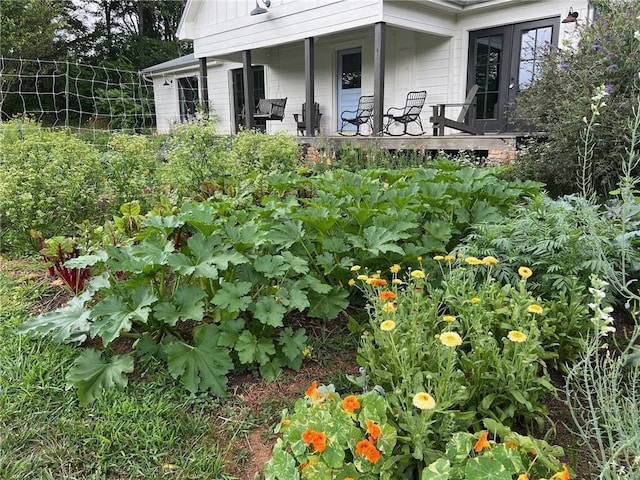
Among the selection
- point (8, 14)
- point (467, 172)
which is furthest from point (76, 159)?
point (8, 14)

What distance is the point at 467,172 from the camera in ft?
10.6

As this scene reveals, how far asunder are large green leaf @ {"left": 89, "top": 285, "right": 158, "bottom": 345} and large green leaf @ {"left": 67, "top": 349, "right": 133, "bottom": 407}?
16 centimetres

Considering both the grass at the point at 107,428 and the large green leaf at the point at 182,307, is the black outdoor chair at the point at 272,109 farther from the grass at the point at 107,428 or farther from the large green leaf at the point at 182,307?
the grass at the point at 107,428

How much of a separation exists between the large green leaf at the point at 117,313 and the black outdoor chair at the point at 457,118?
6520mm

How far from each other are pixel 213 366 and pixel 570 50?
522cm

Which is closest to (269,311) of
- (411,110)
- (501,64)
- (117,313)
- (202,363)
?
(202,363)

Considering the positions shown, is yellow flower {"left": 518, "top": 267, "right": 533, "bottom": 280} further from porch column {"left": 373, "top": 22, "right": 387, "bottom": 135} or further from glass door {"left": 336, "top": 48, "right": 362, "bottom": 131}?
glass door {"left": 336, "top": 48, "right": 362, "bottom": 131}

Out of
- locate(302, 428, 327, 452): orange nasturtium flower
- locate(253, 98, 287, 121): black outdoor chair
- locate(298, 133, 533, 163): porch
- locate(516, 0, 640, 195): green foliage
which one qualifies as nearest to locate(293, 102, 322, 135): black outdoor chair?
locate(253, 98, 287, 121): black outdoor chair

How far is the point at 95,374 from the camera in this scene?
6.38ft

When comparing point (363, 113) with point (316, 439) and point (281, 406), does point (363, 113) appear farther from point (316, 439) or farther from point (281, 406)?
point (316, 439)

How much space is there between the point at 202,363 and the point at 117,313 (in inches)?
16.3

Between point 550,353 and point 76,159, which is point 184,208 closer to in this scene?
point 550,353

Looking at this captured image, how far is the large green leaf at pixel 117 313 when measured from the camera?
182cm

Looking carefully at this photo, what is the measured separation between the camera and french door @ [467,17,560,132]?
7.97m
